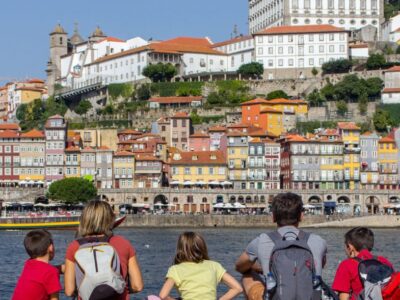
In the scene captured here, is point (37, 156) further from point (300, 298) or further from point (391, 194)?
point (300, 298)

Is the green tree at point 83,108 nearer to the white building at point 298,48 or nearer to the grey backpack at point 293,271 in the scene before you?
the white building at point 298,48

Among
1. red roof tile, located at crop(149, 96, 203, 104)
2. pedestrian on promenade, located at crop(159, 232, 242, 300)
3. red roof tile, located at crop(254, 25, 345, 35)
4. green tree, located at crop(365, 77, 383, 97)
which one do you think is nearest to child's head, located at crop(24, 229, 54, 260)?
pedestrian on promenade, located at crop(159, 232, 242, 300)

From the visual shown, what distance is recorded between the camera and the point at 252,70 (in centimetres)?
9875

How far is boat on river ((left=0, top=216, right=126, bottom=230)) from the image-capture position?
69.8 meters

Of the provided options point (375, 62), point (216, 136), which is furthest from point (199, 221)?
point (375, 62)

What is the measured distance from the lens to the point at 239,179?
270 ft

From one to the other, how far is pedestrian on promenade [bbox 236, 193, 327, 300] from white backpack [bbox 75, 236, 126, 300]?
97cm

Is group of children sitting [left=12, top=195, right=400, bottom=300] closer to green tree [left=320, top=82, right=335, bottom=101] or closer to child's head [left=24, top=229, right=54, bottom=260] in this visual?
child's head [left=24, top=229, right=54, bottom=260]

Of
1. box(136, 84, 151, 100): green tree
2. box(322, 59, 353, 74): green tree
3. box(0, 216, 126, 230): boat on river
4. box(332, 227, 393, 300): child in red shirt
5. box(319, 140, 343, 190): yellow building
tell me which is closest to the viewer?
box(332, 227, 393, 300): child in red shirt

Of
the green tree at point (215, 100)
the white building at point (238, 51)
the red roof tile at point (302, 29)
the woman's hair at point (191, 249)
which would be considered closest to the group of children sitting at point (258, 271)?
the woman's hair at point (191, 249)

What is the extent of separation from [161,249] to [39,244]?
138ft

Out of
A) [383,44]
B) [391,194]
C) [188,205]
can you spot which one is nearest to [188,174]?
[188,205]

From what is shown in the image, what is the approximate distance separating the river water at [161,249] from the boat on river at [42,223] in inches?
70.2

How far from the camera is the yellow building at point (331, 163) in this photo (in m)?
81.2
